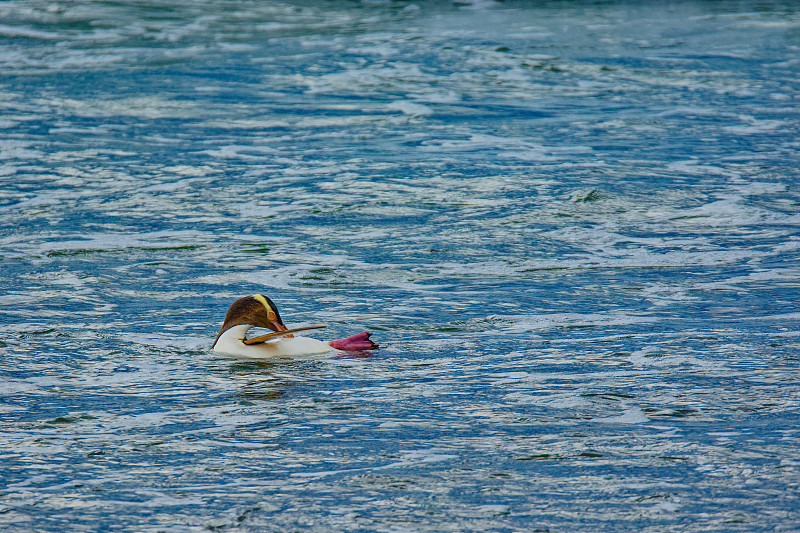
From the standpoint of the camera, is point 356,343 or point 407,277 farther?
point 407,277

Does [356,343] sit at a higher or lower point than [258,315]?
lower

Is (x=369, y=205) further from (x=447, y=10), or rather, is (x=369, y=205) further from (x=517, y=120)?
(x=447, y=10)

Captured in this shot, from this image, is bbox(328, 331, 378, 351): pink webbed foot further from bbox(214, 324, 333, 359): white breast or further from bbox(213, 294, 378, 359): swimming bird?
bbox(214, 324, 333, 359): white breast

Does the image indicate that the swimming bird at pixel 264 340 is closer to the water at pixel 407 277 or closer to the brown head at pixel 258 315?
the brown head at pixel 258 315

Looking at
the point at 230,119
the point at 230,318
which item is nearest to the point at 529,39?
the point at 230,119

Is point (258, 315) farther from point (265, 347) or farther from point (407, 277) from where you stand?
point (407, 277)

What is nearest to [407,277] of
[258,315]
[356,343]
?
[356,343]

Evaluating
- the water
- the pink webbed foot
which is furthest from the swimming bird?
the water

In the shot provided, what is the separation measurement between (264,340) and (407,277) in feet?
7.03

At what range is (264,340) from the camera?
6.25m

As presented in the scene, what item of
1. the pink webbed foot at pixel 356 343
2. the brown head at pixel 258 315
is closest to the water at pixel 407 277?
the pink webbed foot at pixel 356 343

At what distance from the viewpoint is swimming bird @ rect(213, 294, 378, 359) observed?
6.25 metres

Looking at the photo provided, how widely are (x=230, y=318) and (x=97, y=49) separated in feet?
39.3

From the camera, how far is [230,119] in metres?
13.6
